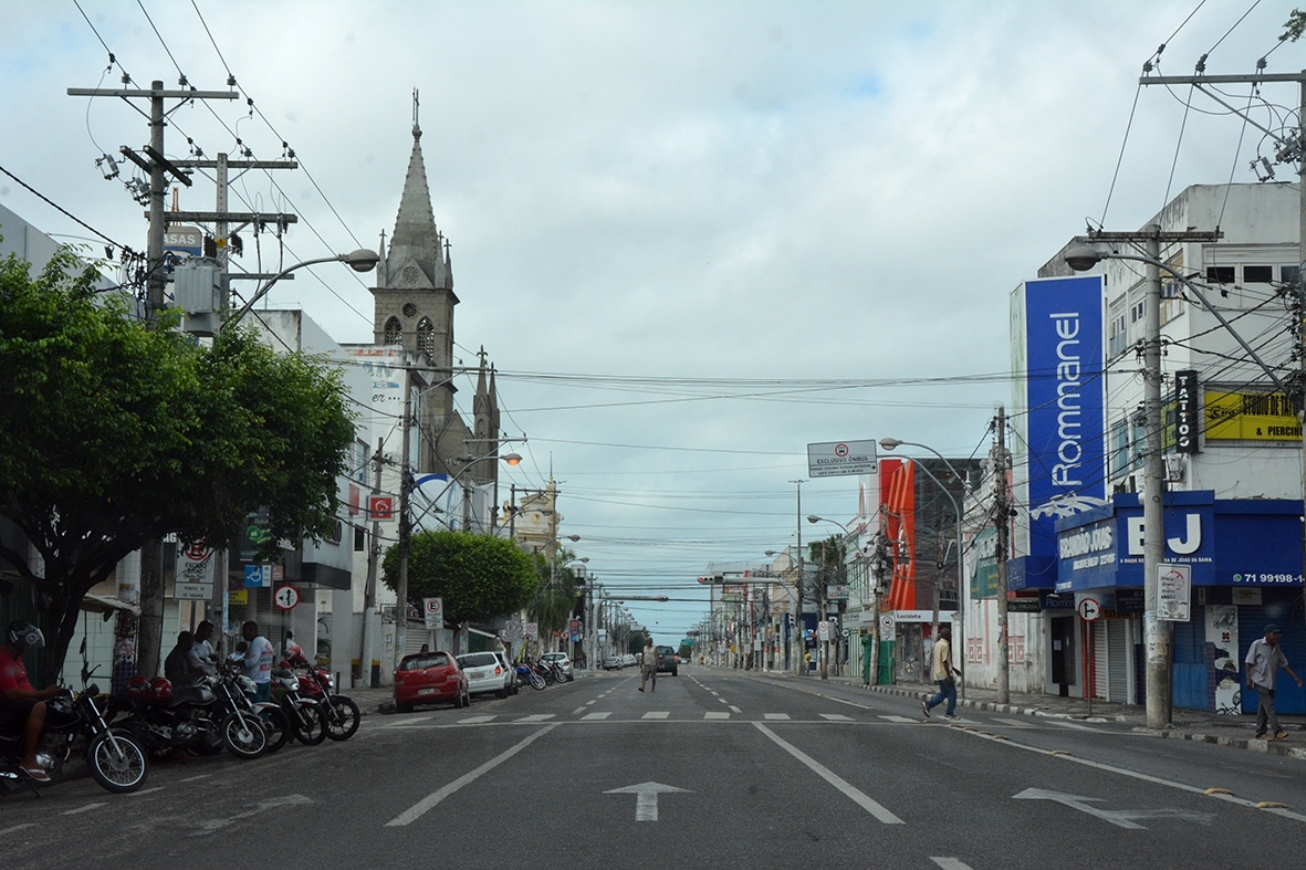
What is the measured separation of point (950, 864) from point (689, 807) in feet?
11.1

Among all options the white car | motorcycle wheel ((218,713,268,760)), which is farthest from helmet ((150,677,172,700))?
the white car

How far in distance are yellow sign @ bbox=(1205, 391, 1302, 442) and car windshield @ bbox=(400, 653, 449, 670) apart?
66.1 ft

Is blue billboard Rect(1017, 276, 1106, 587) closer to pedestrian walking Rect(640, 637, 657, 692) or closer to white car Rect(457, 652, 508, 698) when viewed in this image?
pedestrian walking Rect(640, 637, 657, 692)

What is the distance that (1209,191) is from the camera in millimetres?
37062

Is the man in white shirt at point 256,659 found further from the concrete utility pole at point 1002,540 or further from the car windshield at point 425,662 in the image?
the concrete utility pole at point 1002,540

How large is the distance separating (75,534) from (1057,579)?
3023 centimetres

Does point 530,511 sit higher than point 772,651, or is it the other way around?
point 530,511

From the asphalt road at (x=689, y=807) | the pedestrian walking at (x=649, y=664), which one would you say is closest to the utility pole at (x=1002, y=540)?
the pedestrian walking at (x=649, y=664)

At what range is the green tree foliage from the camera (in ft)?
197

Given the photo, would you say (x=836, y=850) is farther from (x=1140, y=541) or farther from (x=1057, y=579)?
(x=1057, y=579)

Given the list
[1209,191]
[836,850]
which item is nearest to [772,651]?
[1209,191]

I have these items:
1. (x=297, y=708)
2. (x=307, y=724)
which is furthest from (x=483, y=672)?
(x=297, y=708)

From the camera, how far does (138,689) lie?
17953 mm

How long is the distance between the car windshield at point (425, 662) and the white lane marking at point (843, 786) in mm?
17654
